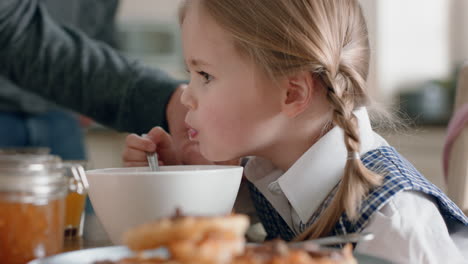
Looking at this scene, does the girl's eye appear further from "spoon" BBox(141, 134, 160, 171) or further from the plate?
the plate

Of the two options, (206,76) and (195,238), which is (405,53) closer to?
(206,76)

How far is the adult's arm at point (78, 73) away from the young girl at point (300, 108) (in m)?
0.28

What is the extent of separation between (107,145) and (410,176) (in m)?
3.24

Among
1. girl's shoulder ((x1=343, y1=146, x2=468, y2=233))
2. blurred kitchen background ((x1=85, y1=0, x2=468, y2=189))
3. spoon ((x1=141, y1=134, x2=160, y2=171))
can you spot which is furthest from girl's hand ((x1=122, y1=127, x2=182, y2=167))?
blurred kitchen background ((x1=85, y1=0, x2=468, y2=189))

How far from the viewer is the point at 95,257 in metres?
0.60

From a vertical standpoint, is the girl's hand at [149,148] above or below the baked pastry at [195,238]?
below

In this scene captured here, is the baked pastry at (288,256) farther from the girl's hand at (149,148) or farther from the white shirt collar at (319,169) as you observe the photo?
the girl's hand at (149,148)

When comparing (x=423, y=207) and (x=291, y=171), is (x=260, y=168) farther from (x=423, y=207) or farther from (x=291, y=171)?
(x=423, y=207)

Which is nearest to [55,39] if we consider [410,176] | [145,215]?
[145,215]

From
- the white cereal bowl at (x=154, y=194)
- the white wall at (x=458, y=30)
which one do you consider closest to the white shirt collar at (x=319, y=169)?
the white cereal bowl at (x=154, y=194)

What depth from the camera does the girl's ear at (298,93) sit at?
3.28ft

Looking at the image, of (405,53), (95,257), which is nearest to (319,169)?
(95,257)

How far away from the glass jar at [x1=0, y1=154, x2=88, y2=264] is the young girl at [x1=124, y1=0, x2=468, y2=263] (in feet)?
1.21

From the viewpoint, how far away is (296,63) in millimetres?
977
